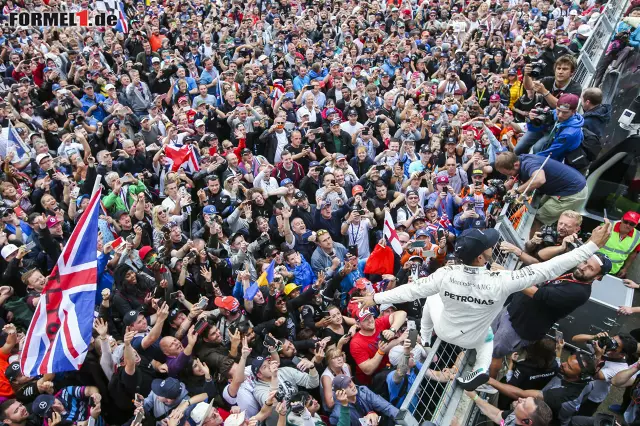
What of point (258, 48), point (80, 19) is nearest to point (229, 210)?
point (258, 48)

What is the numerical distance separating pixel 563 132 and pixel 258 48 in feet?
32.4

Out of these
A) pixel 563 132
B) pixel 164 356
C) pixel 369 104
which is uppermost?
pixel 563 132

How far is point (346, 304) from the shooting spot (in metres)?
6.97

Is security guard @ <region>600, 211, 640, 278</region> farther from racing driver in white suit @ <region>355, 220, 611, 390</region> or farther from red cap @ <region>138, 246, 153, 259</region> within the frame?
red cap @ <region>138, 246, 153, 259</region>

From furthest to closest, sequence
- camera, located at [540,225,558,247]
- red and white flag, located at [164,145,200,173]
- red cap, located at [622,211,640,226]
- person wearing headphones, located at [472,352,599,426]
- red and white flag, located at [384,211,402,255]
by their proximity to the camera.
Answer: red and white flag, located at [164,145,200,173]
red and white flag, located at [384,211,402,255]
red cap, located at [622,211,640,226]
camera, located at [540,225,558,247]
person wearing headphones, located at [472,352,599,426]

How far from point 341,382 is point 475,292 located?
162 centimetres

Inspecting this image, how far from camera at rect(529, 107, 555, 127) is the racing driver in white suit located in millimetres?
2929

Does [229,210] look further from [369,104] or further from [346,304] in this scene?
[369,104]

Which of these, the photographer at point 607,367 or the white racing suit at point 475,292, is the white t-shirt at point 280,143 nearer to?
the white racing suit at point 475,292

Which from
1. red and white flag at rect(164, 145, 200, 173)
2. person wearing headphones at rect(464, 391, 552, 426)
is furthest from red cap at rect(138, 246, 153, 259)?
person wearing headphones at rect(464, 391, 552, 426)

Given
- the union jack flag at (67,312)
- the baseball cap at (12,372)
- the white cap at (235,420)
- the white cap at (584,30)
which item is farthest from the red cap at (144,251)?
the white cap at (584,30)

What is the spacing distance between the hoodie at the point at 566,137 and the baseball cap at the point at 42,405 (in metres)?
5.80

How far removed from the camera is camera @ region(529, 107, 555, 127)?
6.61 meters

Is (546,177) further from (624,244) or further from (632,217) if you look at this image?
(624,244)
